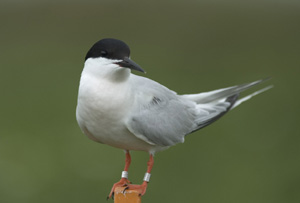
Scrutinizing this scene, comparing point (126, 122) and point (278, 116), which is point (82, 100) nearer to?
point (126, 122)

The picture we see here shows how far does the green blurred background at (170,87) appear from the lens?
19.6 feet

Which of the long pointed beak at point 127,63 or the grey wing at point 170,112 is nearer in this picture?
the long pointed beak at point 127,63

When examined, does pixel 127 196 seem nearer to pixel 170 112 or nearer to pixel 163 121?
pixel 163 121

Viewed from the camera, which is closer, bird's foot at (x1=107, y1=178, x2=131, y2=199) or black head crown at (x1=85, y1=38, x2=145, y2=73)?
black head crown at (x1=85, y1=38, x2=145, y2=73)

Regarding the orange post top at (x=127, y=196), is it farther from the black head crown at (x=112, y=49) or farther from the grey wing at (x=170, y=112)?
the black head crown at (x=112, y=49)

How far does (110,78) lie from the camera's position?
11.5ft

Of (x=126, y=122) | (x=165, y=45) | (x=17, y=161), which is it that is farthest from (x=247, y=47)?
(x=126, y=122)

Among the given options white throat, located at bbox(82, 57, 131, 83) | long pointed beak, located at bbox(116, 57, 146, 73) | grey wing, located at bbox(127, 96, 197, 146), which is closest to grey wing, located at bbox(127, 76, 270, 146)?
grey wing, located at bbox(127, 96, 197, 146)

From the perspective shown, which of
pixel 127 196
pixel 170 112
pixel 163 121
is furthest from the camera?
pixel 170 112

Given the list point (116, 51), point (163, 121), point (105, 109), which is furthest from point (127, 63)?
point (163, 121)

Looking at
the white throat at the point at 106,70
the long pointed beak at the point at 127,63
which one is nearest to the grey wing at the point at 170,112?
the white throat at the point at 106,70

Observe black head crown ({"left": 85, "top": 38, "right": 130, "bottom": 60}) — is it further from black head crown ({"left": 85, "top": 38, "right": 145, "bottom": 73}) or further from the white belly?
the white belly

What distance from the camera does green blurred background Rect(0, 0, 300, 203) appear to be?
19.6 feet

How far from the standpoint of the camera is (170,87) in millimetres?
7957
